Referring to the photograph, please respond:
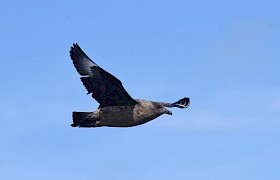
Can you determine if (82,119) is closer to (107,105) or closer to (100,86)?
(107,105)

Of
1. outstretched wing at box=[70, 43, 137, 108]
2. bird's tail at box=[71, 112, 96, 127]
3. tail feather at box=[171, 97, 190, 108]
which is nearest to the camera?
outstretched wing at box=[70, 43, 137, 108]

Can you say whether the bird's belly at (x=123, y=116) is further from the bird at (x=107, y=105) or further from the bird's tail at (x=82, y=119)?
the bird's tail at (x=82, y=119)

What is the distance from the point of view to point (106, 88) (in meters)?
18.7

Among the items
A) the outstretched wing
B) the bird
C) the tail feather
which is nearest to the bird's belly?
the bird

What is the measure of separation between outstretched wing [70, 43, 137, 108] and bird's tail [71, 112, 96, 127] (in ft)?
1.41

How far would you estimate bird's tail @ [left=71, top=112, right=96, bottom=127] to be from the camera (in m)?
Result: 18.7

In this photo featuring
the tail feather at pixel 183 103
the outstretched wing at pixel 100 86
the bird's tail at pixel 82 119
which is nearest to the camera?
the outstretched wing at pixel 100 86

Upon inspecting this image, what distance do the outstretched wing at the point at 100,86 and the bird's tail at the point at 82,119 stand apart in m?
0.43

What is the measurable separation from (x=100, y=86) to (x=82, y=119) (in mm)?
880

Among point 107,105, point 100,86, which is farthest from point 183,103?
point 100,86

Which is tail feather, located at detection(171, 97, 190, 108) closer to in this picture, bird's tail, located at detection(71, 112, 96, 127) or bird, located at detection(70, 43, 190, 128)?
bird, located at detection(70, 43, 190, 128)

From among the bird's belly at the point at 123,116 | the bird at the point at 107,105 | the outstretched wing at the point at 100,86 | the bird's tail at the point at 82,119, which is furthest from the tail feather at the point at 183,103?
the bird's tail at the point at 82,119

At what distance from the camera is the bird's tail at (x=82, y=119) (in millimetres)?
18688

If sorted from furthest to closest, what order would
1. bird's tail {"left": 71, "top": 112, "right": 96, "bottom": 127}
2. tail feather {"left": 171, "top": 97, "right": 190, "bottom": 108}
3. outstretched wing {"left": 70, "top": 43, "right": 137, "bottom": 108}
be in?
tail feather {"left": 171, "top": 97, "right": 190, "bottom": 108}
bird's tail {"left": 71, "top": 112, "right": 96, "bottom": 127}
outstretched wing {"left": 70, "top": 43, "right": 137, "bottom": 108}
